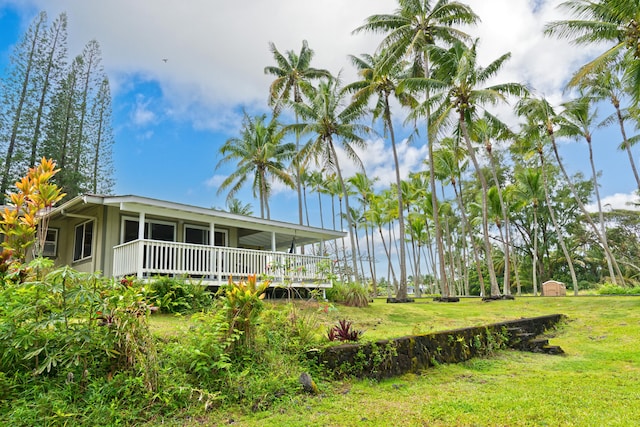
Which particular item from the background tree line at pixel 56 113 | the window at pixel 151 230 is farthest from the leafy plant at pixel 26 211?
the background tree line at pixel 56 113

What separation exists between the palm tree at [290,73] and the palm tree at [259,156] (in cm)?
131

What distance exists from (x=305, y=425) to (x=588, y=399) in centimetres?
329

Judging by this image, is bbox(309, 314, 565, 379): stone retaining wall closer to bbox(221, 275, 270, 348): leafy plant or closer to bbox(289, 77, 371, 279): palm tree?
bbox(221, 275, 270, 348): leafy plant

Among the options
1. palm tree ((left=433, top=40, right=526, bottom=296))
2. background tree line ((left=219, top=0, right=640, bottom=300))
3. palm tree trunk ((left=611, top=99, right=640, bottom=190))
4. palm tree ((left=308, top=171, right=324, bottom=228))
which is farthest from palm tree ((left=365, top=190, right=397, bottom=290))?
palm tree trunk ((left=611, top=99, right=640, bottom=190))

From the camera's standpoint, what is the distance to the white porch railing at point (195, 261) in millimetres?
10055

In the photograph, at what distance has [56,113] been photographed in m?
20.6

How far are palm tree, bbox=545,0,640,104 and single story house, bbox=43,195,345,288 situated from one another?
1183 centimetres

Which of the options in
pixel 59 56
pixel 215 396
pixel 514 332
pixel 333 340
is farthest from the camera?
pixel 59 56

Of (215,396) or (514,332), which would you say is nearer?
(215,396)

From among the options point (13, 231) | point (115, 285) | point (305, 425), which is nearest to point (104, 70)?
point (13, 231)

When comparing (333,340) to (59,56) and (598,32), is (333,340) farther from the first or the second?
(59,56)

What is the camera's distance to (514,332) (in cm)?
862

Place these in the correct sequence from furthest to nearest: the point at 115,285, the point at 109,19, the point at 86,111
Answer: the point at 86,111, the point at 109,19, the point at 115,285

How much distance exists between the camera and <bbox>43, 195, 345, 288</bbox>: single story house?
10.4 metres
